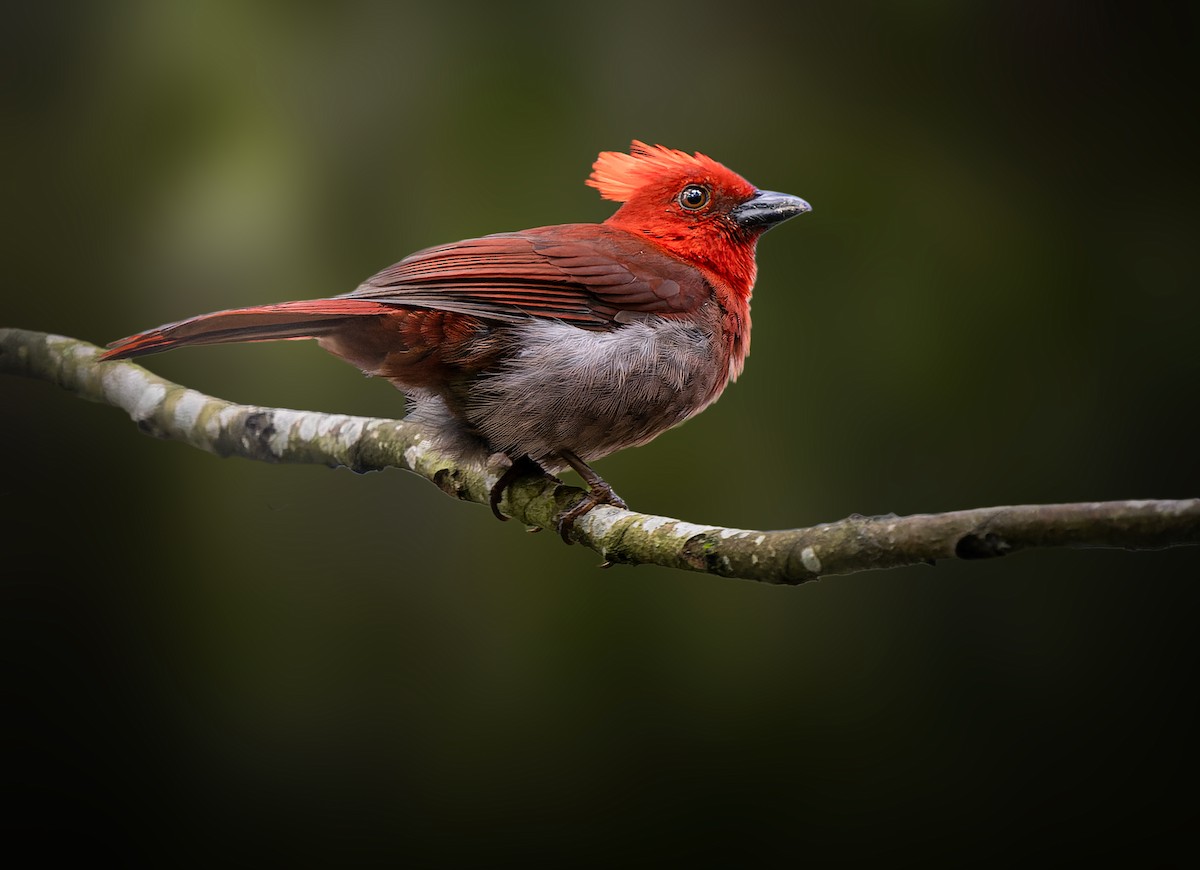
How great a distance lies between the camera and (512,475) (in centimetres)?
193

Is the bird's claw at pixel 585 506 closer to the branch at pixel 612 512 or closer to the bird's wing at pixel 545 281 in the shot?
the branch at pixel 612 512

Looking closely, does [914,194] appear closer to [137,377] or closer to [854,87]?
[854,87]

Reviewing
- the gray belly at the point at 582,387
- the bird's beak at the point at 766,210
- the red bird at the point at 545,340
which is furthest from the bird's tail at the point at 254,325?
the bird's beak at the point at 766,210

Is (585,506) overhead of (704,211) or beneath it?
beneath

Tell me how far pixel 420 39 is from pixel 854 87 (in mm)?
1004

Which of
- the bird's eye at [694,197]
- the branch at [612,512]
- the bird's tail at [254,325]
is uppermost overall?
the bird's eye at [694,197]

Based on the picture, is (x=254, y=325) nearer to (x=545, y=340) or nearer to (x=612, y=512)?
(x=545, y=340)

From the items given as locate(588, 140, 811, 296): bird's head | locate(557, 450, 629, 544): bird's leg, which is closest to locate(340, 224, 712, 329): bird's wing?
locate(588, 140, 811, 296): bird's head

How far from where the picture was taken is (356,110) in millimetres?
2420

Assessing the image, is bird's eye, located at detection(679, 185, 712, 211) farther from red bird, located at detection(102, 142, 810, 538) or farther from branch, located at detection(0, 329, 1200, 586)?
branch, located at detection(0, 329, 1200, 586)

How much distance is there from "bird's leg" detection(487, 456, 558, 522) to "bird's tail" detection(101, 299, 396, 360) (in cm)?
38

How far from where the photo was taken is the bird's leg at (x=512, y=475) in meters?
1.92

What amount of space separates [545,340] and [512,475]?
0.26 meters

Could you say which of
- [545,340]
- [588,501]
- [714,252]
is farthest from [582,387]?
[714,252]
